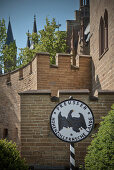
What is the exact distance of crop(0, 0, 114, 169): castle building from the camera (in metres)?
6.79

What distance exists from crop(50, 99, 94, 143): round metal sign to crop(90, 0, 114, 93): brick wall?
10.9 feet

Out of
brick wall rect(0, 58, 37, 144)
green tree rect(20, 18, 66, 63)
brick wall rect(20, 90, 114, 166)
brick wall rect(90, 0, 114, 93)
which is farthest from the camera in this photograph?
green tree rect(20, 18, 66, 63)

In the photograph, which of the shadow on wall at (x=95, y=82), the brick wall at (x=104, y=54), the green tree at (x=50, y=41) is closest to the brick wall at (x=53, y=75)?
the shadow on wall at (x=95, y=82)

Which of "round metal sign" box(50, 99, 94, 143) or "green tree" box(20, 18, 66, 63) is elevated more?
"green tree" box(20, 18, 66, 63)

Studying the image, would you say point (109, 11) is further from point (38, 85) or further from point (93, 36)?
point (38, 85)

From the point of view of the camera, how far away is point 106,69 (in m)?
8.91

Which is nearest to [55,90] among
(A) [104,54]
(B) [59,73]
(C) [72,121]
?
(B) [59,73]

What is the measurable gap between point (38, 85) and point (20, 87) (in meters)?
2.54

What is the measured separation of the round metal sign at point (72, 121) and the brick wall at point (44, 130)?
5.65 feet

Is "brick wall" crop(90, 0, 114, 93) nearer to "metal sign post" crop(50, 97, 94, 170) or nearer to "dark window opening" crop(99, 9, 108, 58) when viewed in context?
"dark window opening" crop(99, 9, 108, 58)

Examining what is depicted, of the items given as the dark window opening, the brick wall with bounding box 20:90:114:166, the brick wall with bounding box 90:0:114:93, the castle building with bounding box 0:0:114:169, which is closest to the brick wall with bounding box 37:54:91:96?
the castle building with bounding box 0:0:114:169

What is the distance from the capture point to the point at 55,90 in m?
9.88

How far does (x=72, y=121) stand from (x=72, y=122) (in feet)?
0.08

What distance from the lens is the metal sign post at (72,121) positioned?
5.05 m
